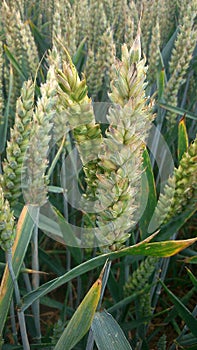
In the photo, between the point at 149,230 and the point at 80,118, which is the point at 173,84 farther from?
the point at 80,118

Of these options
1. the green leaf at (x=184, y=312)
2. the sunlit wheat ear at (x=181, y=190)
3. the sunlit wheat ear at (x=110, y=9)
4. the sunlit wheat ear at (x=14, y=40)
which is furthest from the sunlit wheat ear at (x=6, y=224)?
the sunlit wheat ear at (x=110, y=9)

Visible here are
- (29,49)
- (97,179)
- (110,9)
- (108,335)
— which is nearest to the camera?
(97,179)

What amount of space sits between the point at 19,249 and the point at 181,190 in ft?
1.02

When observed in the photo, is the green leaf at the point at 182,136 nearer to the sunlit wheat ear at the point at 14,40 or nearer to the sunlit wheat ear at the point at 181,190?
the sunlit wheat ear at the point at 181,190

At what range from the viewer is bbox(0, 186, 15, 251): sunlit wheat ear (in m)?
0.61

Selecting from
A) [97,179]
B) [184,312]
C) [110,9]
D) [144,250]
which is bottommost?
[184,312]

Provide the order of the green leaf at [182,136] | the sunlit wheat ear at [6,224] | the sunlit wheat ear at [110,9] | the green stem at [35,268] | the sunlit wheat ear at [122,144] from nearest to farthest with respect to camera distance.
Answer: the sunlit wheat ear at [122,144] < the sunlit wheat ear at [6,224] < the green stem at [35,268] < the green leaf at [182,136] < the sunlit wheat ear at [110,9]

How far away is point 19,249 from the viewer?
0.74m

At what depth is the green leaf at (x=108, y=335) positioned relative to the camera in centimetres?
71

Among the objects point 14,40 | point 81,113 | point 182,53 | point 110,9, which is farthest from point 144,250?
point 110,9

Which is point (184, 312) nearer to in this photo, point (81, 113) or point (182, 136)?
point (182, 136)

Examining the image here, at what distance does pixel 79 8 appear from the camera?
141cm

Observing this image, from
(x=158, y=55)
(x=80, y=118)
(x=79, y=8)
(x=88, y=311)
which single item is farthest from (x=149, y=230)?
(x=79, y=8)

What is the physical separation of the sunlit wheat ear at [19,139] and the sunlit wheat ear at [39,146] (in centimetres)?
1
